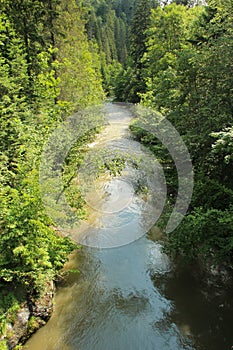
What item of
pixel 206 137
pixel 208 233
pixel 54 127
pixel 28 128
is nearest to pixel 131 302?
pixel 208 233

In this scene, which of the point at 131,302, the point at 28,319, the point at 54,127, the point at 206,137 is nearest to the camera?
the point at 28,319

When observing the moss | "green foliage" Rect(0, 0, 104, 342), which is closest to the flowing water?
the moss

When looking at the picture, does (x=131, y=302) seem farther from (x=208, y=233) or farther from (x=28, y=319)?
(x=208, y=233)

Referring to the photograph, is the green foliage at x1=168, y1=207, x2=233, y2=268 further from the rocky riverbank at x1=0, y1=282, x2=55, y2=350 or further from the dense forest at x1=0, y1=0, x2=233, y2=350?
the rocky riverbank at x1=0, y1=282, x2=55, y2=350

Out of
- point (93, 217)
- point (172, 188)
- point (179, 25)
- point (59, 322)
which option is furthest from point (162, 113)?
point (179, 25)

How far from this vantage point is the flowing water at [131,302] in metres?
5.71

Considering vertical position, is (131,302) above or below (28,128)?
below

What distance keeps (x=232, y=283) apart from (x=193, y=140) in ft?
13.2

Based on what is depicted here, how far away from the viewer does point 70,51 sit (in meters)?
14.5

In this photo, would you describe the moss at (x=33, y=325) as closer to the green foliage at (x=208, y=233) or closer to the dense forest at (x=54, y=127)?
the dense forest at (x=54, y=127)

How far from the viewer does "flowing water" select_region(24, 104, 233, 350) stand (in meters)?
5.71

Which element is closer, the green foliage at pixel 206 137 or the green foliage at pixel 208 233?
the green foliage at pixel 208 233

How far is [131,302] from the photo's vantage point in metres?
6.72

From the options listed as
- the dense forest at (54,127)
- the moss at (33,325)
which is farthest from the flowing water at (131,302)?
the dense forest at (54,127)
